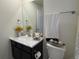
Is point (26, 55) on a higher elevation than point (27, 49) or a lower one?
lower

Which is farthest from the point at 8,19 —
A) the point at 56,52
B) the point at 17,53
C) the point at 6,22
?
the point at 56,52

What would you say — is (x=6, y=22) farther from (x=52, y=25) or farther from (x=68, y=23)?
(x=68, y=23)

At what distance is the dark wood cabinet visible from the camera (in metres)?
1.76

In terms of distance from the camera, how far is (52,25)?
1906 mm

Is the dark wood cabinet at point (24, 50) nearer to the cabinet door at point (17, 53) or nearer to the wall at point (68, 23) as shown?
the cabinet door at point (17, 53)

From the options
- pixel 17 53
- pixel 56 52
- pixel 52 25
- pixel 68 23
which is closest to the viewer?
pixel 56 52

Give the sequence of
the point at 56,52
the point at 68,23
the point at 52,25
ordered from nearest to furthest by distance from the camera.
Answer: the point at 56,52
the point at 68,23
the point at 52,25

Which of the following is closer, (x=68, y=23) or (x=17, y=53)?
(x=68, y=23)

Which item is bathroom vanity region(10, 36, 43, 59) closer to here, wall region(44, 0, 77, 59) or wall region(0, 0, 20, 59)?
wall region(0, 0, 20, 59)

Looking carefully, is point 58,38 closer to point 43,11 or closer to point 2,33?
point 43,11

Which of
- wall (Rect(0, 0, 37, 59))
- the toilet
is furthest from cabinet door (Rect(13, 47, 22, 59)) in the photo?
the toilet

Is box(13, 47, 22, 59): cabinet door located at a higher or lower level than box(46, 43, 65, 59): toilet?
lower

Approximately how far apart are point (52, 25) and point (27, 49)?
0.82 metres

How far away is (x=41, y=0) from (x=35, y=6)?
0.95ft
